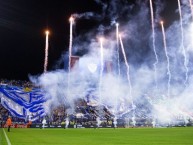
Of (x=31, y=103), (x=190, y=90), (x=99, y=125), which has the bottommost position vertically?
(x=99, y=125)

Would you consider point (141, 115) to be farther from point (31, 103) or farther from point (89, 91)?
point (31, 103)

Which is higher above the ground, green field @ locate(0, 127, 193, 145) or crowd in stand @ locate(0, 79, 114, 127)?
crowd in stand @ locate(0, 79, 114, 127)

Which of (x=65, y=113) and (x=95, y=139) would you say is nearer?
(x=95, y=139)

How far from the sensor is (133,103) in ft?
235

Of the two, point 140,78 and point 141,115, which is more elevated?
point 140,78

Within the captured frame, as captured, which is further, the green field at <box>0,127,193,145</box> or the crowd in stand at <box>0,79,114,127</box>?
the crowd in stand at <box>0,79,114,127</box>

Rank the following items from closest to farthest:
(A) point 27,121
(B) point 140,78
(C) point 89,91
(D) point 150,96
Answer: (A) point 27,121, (C) point 89,91, (D) point 150,96, (B) point 140,78

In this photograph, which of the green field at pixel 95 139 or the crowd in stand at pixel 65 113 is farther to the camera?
the crowd in stand at pixel 65 113

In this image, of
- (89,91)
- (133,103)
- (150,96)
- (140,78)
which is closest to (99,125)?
(89,91)

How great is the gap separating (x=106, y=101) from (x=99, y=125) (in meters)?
11.4

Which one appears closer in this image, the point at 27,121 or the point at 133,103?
the point at 27,121

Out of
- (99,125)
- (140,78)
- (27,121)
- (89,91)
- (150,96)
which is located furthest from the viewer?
(140,78)

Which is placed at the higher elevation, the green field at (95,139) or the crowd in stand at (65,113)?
the crowd in stand at (65,113)

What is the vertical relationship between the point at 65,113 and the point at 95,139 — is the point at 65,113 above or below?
above
